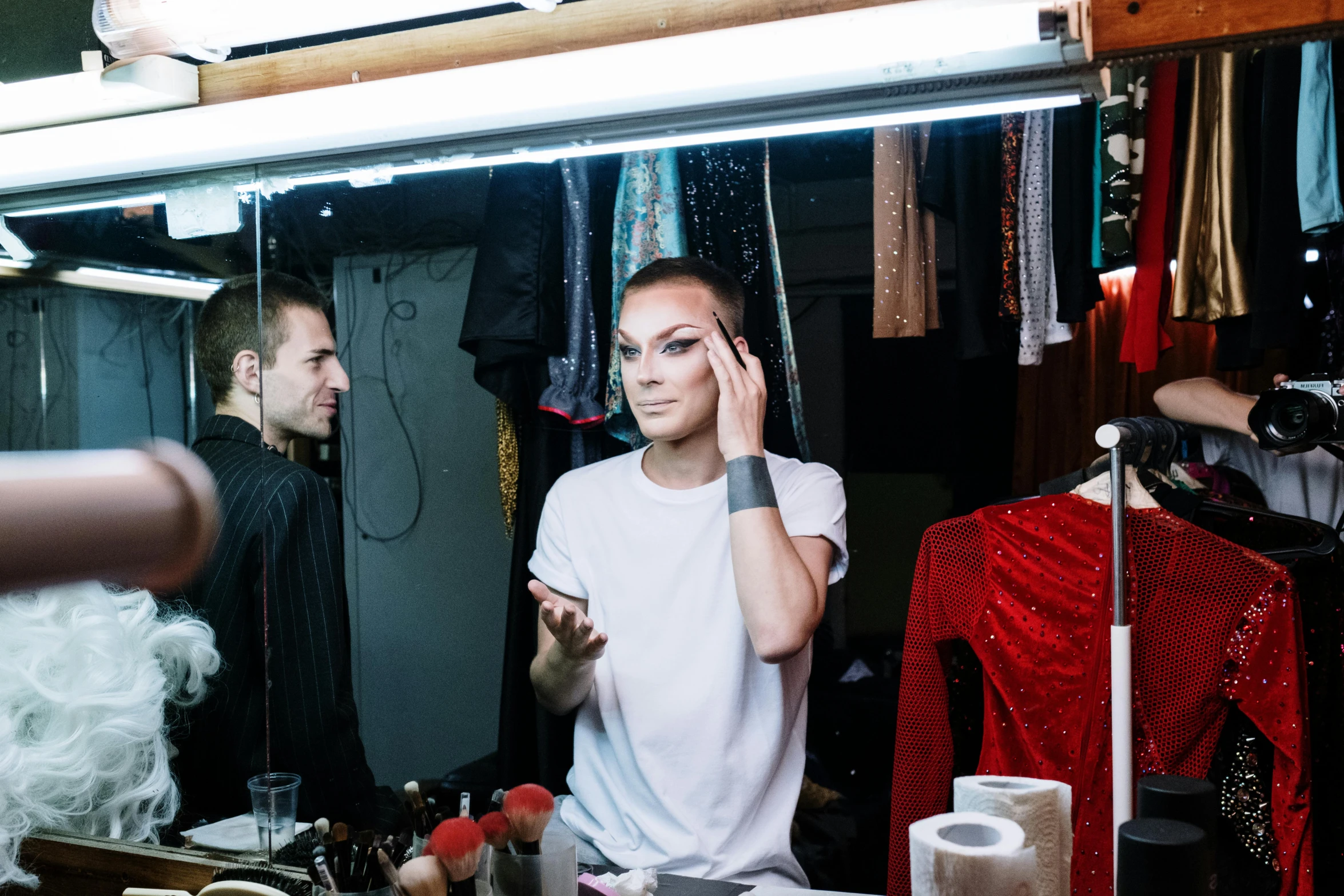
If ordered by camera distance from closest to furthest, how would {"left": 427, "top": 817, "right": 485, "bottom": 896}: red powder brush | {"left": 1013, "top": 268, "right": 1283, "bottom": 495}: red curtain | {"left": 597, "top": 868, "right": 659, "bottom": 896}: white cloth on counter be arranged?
1. {"left": 427, "top": 817, "right": 485, "bottom": 896}: red powder brush
2. {"left": 597, "top": 868, "right": 659, "bottom": 896}: white cloth on counter
3. {"left": 1013, "top": 268, "right": 1283, "bottom": 495}: red curtain

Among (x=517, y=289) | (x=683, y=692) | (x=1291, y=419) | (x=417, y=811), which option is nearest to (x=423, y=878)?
(x=417, y=811)

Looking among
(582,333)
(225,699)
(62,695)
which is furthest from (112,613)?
(582,333)

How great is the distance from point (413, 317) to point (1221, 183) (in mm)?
1482

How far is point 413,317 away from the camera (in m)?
1.86

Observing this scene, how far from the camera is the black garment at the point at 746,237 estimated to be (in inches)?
79.4

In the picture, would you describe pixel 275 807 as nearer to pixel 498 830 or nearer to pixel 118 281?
pixel 498 830

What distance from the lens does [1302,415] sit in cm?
146

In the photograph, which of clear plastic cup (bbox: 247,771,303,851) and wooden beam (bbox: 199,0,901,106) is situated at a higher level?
wooden beam (bbox: 199,0,901,106)

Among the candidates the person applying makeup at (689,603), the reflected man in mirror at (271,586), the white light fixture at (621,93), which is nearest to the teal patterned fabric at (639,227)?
the person applying makeup at (689,603)

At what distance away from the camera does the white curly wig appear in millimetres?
1279

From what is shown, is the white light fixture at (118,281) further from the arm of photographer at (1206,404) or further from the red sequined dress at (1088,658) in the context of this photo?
the arm of photographer at (1206,404)

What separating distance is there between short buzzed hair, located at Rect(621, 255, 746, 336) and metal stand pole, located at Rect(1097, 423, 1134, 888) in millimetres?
769

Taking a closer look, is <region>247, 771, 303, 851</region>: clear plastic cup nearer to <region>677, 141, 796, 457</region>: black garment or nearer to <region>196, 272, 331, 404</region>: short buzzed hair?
<region>196, 272, 331, 404</region>: short buzzed hair

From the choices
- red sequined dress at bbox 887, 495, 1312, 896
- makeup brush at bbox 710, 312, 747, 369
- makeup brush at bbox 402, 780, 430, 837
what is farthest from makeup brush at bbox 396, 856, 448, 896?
makeup brush at bbox 710, 312, 747, 369
